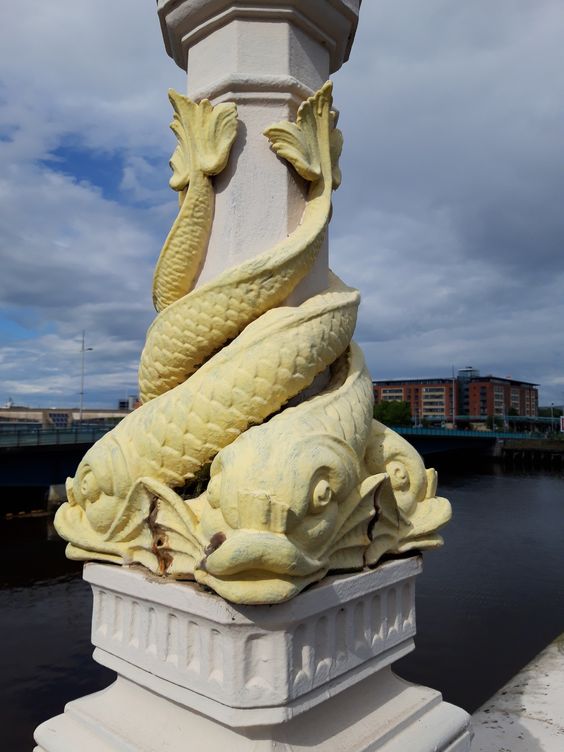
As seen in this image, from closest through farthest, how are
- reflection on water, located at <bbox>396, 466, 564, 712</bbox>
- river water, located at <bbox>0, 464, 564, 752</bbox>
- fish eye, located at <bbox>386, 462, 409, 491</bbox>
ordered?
fish eye, located at <bbox>386, 462, 409, 491</bbox>
river water, located at <bbox>0, 464, 564, 752</bbox>
reflection on water, located at <bbox>396, 466, 564, 712</bbox>

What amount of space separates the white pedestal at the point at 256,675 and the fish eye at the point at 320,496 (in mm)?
330

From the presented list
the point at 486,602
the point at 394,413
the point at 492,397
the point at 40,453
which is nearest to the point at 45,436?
the point at 40,453

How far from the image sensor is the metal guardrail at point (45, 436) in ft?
59.9

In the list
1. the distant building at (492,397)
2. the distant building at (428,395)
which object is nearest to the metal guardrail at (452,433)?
the distant building at (492,397)

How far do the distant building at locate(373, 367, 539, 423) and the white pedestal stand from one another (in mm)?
85827

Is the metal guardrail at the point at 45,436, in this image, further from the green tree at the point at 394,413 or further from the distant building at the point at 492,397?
the distant building at the point at 492,397

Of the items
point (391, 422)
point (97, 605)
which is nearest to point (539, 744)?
point (97, 605)

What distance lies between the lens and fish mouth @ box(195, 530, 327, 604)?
1.82m

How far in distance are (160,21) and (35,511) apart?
21585mm

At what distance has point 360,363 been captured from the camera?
9.41ft

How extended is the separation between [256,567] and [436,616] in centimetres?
1107

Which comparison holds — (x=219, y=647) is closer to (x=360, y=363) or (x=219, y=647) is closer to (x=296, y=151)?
(x=360, y=363)

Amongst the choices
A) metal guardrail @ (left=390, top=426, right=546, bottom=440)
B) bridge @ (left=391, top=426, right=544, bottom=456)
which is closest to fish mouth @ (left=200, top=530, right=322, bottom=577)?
metal guardrail @ (left=390, top=426, right=546, bottom=440)

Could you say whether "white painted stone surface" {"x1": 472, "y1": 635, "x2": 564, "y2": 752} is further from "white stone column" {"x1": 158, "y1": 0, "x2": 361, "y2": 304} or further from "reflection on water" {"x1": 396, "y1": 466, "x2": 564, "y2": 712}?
"reflection on water" {"x1": 396, "y1": 466, "x2": 564, "y2": 712}
